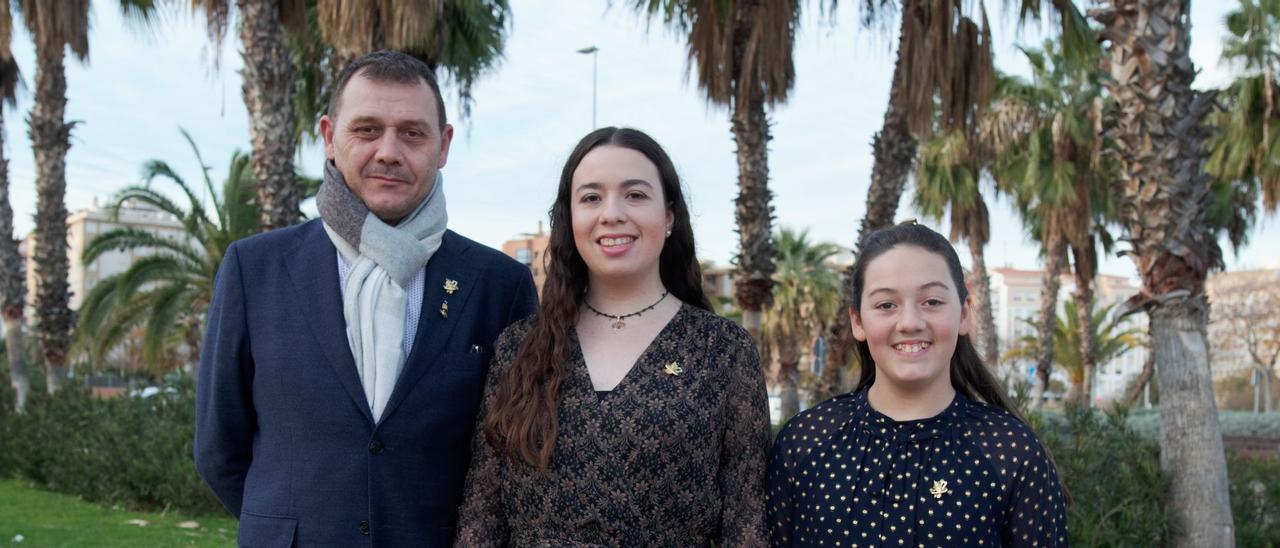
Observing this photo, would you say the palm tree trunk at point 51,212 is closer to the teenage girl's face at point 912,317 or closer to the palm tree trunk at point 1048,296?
the teenage girl's face at point 912,317

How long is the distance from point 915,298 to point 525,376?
992 mm

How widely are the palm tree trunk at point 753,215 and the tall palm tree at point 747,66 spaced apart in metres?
0.01

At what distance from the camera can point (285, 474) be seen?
2631mm

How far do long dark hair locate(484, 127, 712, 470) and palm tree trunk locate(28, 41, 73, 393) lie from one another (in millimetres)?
14711

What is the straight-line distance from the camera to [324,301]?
106 inches

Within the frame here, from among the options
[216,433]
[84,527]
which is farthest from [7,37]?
[216,433]

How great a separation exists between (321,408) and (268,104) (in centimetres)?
783

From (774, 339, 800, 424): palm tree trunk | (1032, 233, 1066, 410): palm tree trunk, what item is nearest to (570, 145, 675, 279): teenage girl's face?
(774, 339, 800, 424): palm tree trunk

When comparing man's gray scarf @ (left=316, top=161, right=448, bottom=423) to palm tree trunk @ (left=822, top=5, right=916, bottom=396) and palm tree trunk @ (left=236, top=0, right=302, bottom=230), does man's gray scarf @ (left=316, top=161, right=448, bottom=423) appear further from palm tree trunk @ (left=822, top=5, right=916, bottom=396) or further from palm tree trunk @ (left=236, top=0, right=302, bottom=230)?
palm tree trunk @ (left=822, top=5, right=916, bottom=396)

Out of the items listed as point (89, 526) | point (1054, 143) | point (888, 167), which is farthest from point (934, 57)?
point (1054, 143)

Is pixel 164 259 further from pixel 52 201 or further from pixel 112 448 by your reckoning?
pixel 112 448

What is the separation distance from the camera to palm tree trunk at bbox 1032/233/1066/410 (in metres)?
21.9

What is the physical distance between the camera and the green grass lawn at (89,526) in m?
7.91

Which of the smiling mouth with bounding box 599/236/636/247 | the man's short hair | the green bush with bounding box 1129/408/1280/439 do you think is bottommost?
the green bush with bounding box 1129/408/1280/439
